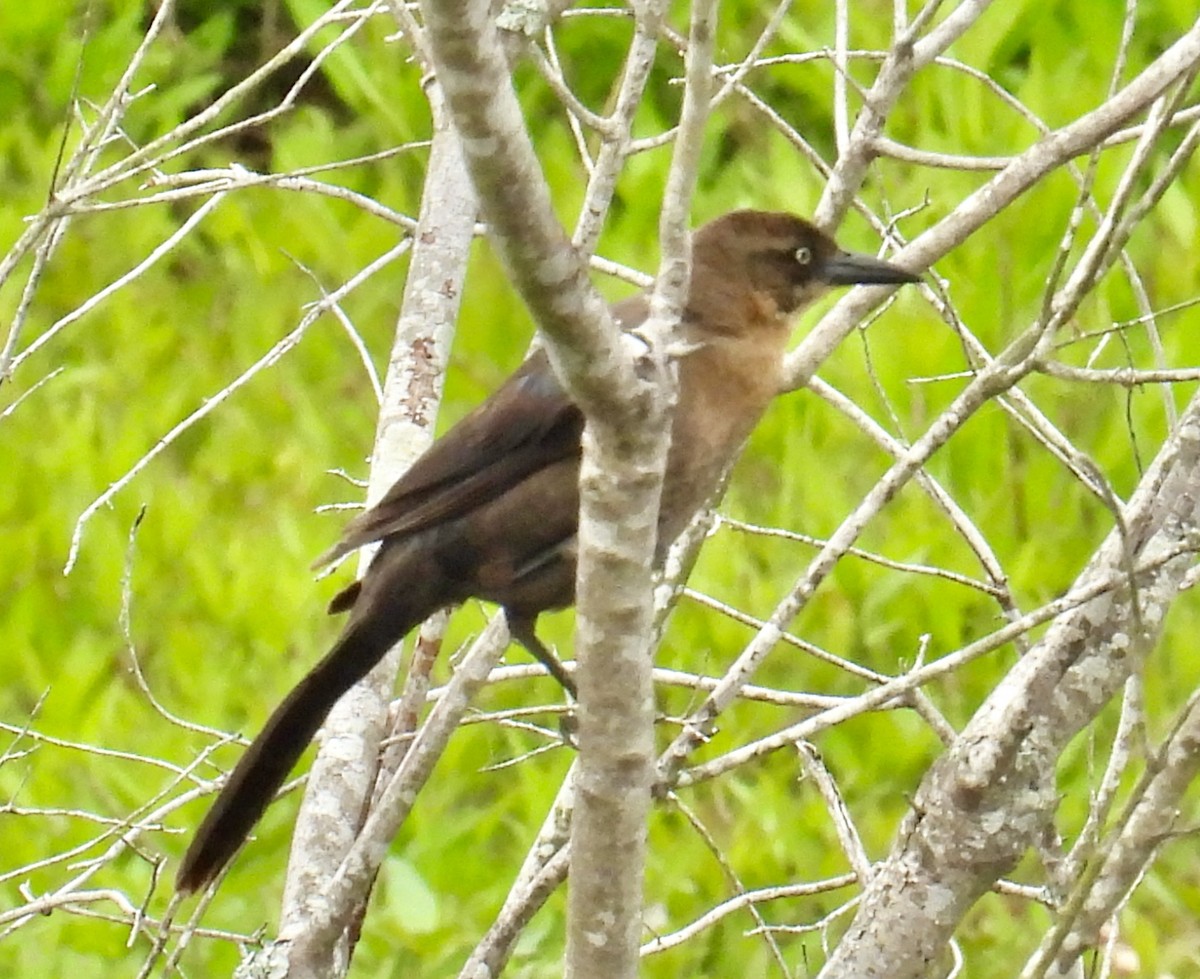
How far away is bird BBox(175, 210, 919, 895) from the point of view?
2732 millimetres

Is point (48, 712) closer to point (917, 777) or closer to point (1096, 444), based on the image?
point (917, 777)

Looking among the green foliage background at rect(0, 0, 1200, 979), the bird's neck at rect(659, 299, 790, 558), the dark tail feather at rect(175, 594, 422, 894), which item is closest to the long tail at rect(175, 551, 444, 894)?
the dark tail feather at rect(175, 594, 422, 894)

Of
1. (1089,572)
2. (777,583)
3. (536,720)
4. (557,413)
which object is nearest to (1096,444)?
(777,583)

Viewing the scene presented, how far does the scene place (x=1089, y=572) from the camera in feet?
7.39

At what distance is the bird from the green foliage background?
604 millimetres

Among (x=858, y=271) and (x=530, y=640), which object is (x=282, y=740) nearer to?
(x=530, y=640)

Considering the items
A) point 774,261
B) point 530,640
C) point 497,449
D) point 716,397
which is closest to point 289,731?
point 530,640

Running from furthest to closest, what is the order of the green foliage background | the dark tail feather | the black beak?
1. the green foliage background
2. the black beak
3. the dark tail feather

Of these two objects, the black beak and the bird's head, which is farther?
the bird's head

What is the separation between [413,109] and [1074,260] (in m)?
2.19

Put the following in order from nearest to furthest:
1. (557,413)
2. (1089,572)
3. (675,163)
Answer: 1. (675,163)
2. (1089,572)
3. (557,413)

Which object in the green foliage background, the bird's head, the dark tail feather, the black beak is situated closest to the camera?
the dark tail feather

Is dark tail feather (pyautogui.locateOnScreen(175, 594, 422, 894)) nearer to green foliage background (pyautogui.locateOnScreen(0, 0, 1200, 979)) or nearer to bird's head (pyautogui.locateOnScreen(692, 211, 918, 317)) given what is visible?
bird's head (pyautogui.locateOnScreen(692, 211, 918, 317))

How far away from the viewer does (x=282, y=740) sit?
274cm
